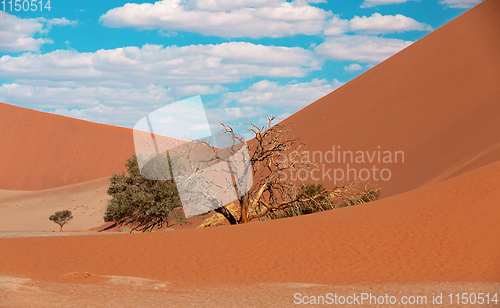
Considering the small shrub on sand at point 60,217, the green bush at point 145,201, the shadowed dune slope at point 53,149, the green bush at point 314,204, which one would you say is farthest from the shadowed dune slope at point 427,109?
the shadowed dune slope at point 53,149

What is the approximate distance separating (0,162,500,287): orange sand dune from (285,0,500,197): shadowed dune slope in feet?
45.4

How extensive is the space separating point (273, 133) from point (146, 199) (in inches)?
377

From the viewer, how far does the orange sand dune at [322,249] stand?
1447cm

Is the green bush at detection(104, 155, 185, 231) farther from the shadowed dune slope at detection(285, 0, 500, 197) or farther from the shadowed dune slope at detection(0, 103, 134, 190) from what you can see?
→ the shadowed dune slope at detection(0, 103, 134, 190)

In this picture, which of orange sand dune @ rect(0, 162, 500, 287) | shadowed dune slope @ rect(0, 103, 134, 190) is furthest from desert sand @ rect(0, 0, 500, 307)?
shadowed dune slope @ rect(0, 103, 134, 190)

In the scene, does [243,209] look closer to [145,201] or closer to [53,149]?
[145,201]

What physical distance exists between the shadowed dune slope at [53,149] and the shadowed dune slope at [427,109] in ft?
133

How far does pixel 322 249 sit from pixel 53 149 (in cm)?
8917

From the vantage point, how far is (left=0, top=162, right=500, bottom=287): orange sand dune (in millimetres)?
14469

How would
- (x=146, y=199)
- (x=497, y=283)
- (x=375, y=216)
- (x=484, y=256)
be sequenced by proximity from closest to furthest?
(x=497, y=283) < (x=484, y=256) < (x=375, y=216) < (x=146, y=199)

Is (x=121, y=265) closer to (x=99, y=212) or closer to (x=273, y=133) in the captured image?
(x=273, y=133)

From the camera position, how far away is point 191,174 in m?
25.6

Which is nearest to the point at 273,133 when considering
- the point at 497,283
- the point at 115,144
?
the point at 497,283

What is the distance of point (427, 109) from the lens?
53.3 metres
